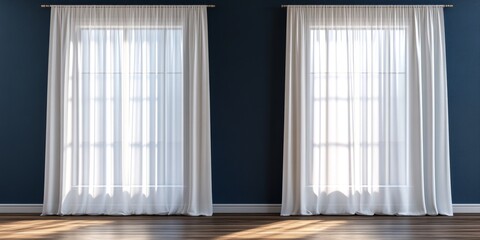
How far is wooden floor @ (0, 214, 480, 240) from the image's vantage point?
5.53 m

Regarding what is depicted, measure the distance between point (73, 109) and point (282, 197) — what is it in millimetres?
2555

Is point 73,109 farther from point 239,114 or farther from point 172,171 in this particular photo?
point 239,114

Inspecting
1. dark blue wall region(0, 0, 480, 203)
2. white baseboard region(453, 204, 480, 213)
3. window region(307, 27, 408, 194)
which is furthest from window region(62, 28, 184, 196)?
white baseboard region(453, 204, 480, 213)

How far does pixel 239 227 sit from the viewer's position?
233 inches

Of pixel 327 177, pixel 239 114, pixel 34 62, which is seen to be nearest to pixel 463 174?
pixel 327 177

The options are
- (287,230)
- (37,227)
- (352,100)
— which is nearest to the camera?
(287,230)

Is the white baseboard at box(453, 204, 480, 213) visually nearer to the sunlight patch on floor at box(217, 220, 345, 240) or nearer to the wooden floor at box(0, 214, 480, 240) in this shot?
the wooden floor at box(0, 214, 480, 240)

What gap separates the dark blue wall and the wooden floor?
0.48 metres

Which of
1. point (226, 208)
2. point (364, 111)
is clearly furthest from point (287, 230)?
point (364, 111)

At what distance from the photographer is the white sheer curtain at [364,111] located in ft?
21.7

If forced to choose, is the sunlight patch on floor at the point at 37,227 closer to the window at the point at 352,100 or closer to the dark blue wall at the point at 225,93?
the dark blue wall at the point at 225,93

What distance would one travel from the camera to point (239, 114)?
682 cm

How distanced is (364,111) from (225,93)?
1592 millimetres

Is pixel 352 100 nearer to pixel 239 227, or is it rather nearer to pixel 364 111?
pixel 364 111
